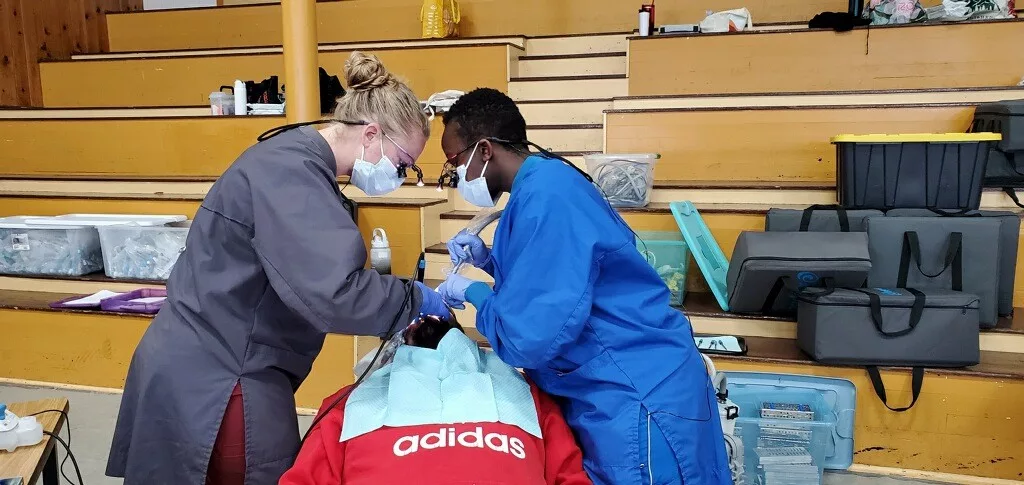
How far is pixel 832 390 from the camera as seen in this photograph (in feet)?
7.30

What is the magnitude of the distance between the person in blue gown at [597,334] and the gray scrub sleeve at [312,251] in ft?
0.78

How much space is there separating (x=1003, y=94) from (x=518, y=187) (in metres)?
2.89

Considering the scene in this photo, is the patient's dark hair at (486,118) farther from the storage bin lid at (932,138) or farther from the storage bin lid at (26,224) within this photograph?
the storage bin lid at (26,224)

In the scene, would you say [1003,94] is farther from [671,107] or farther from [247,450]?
[247,450]

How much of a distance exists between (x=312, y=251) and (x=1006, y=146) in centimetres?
277

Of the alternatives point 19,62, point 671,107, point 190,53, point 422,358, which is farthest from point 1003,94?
point 19,62

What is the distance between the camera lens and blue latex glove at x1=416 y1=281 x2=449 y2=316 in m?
1.38

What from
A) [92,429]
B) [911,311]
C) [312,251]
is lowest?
[92,429]

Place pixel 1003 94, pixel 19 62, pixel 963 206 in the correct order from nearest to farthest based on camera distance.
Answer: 1. pixel 963 206
2. pixel 1003 94
3. pixel 19 62

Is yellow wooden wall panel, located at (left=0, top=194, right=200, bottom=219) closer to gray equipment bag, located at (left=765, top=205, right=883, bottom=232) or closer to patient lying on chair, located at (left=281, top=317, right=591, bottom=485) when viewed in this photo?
patient lying on chair, located at (left=281, top=317, right=591, bottom=485)

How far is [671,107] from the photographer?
11.2 ft

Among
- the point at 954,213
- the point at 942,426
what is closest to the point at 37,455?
the point at 942,426

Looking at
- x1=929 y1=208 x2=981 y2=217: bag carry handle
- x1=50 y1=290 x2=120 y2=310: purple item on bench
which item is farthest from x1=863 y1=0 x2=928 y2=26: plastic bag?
x1=50 y1=290 x2=120 y2=310: purple item on bench

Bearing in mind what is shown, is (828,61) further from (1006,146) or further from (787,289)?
(787,289)
